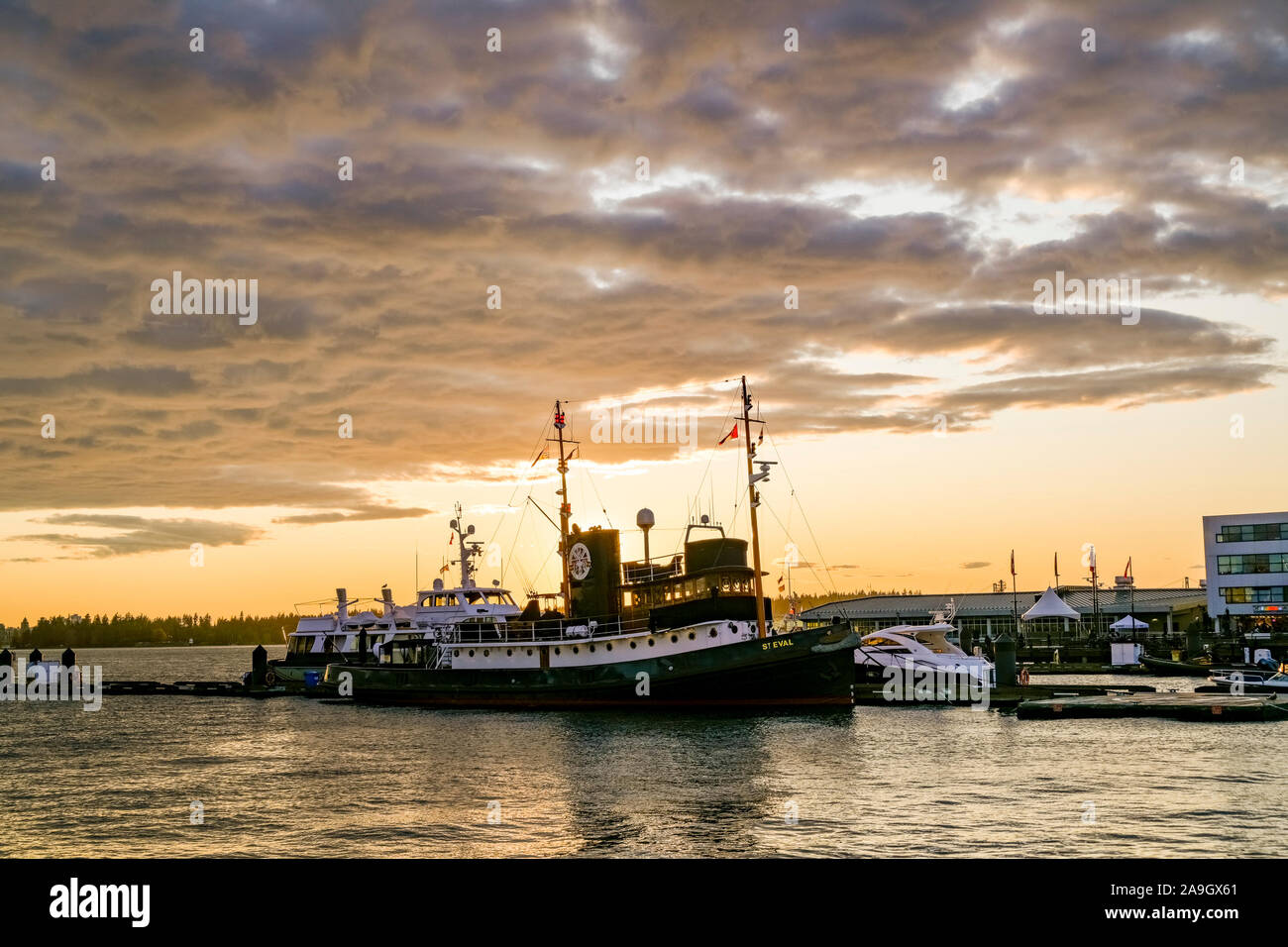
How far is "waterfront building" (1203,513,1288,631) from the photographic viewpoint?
104 meters

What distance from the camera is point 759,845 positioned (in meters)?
23.4

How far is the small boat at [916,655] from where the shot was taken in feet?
208

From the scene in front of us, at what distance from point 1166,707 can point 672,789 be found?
90.3ft

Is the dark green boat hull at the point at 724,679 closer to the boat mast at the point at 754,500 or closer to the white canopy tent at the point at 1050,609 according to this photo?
the boat mast at the point at 754,500

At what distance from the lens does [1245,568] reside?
349 ft

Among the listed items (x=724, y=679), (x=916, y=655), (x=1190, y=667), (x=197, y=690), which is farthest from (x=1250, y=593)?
(x=197, y=690)

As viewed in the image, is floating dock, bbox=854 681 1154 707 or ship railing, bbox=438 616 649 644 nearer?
floating dock, bbox=854 681 1154 707

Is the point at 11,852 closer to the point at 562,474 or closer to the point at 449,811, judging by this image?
the point at 449,811

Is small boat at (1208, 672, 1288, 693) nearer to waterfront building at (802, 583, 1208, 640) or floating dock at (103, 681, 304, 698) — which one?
waterfront building at (802, 583, 1208, 640)

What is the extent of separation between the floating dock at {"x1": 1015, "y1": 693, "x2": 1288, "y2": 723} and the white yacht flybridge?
32231 millimetres

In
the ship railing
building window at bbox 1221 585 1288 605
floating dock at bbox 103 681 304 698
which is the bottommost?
floating dock at bbox 103 681 304 698

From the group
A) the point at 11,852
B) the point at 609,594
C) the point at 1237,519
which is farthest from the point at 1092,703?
the point at 1237,519

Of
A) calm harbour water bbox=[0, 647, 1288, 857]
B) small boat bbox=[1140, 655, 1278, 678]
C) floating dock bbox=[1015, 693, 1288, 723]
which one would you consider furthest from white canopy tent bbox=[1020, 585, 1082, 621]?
calm harbour water bbox=[0, 647, 1288, 857]
